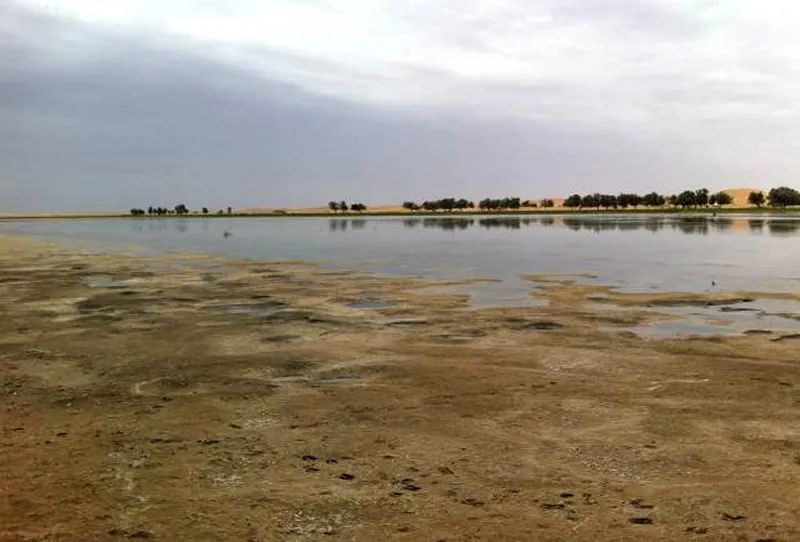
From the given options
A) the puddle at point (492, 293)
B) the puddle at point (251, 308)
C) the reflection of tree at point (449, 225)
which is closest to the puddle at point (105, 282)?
the puddle at point (251, 308)

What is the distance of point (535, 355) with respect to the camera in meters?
14.1

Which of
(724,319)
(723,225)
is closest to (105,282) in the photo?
(724,319)

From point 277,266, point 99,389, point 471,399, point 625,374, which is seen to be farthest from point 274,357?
point 277,266

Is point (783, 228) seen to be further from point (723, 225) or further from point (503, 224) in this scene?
point (503, 224)

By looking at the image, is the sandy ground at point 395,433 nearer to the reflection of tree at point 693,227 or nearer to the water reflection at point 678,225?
the reflection of tree at point 693,227

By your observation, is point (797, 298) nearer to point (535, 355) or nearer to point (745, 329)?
point (745, 329)

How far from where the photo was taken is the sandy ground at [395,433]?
661 cm

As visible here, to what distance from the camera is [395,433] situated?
9211 millimetres

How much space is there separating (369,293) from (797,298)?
1494 centimetres

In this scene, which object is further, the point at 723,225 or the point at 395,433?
the point at 723,225

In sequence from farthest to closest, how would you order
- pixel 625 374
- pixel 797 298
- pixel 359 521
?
pixel 797 298 → pixel 625 374 → pixel 359 521

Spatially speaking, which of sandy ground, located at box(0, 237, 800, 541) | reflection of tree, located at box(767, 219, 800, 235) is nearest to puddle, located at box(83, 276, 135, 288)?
sandy ground, located at box(0, 237, 800, 541)

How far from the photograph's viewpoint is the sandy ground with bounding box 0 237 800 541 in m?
6.61

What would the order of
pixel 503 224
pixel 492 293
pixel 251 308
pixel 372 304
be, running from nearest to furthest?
pixel 251 308 < pixel 372 304 < pixel 492 293 < pixel 503 224
